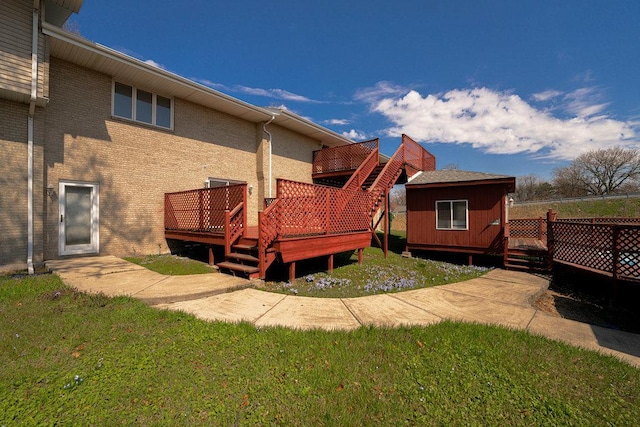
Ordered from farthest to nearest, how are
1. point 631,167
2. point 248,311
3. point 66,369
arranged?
point 631,167, point 248,311, point 66,369

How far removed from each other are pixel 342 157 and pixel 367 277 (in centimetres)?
813

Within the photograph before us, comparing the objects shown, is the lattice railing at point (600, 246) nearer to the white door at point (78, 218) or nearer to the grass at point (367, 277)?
the grass at point (367, 277)

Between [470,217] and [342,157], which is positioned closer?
[470,217]

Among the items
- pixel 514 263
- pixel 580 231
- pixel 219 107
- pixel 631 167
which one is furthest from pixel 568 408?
pixel 631 167

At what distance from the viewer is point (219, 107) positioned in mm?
10258

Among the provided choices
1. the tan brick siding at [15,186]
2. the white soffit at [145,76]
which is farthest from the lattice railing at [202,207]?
the white soffit at [145,76]

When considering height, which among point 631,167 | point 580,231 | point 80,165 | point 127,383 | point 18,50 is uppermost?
point 631,167

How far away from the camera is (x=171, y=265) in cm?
711

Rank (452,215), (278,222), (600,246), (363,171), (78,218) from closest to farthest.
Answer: (278,222)
(600,246)
(78,218)
(452,215)
(363,171)

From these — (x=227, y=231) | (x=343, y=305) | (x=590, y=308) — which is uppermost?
(x=227, y=231)

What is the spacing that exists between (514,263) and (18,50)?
14549mm

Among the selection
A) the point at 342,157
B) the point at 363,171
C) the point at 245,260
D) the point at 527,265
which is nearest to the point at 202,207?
the point at 245,260

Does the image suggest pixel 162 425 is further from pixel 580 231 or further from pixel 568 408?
pixel 580 231

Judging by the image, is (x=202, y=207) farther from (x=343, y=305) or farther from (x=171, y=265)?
(x=343, y=305)
